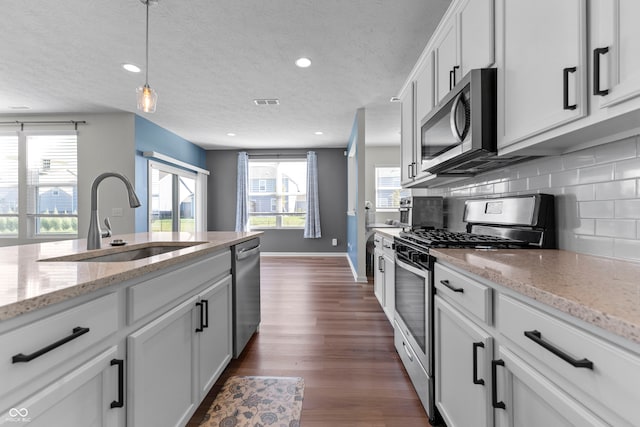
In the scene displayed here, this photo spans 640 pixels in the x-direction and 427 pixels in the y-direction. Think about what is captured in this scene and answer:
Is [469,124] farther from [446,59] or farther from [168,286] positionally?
[168,286]

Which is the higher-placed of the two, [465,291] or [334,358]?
[465,291]

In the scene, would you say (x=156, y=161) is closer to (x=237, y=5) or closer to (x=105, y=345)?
(x=237, y=5)

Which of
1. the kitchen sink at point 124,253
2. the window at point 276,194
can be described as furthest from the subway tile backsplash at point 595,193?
the window at point 276,194

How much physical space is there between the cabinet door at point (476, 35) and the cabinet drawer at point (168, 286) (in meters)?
1.69

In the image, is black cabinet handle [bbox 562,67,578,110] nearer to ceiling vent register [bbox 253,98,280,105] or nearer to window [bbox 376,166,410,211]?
ceiling vent register [bbox 253,98,280,105]

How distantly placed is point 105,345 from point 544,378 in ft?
3.79

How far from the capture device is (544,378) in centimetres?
71

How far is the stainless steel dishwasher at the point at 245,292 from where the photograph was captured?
1939 millimetres

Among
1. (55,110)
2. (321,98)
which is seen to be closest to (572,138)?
(321,98)

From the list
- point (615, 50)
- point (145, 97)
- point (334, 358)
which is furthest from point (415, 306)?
point (145, 97)

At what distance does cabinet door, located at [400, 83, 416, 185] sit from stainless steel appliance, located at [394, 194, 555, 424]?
0.72 meters

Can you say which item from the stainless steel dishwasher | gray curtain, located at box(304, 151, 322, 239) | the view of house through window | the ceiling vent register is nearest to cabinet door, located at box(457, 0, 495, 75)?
the stainless steel dishwasher

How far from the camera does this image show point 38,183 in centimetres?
463

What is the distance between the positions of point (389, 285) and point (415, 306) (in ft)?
2.74
